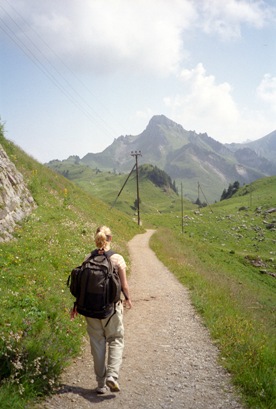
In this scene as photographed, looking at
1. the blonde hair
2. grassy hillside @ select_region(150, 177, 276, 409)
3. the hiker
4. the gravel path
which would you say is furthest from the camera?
grassy hillside @ select_region(150, 177, 276, 409)

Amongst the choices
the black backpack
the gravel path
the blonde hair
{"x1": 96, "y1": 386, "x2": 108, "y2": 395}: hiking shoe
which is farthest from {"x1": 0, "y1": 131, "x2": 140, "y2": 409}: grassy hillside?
the blonde hair

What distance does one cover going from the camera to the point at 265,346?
7.77 meters

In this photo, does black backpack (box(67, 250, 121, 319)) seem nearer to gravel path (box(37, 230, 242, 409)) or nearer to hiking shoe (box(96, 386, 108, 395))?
hiking shoe (box(96, 386, 108, 395))

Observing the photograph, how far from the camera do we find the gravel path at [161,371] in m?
6.13

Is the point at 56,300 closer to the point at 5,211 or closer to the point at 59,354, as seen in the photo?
the point at 59,354

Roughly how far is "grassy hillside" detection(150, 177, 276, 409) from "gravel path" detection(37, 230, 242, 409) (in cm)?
44

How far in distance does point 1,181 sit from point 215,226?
6056cm

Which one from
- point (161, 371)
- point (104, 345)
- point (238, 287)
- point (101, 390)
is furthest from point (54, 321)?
point (238, 287)

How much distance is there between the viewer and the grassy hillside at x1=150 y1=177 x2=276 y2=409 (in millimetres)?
6906

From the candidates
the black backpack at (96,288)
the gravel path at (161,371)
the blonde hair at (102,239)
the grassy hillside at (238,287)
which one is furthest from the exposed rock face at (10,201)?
the grassy hillside at (238,287)

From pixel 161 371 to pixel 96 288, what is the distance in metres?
2.97

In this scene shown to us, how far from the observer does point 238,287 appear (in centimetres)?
2217

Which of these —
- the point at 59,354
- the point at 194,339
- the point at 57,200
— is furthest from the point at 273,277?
the point at 59,354

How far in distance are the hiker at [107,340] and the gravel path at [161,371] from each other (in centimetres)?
33
